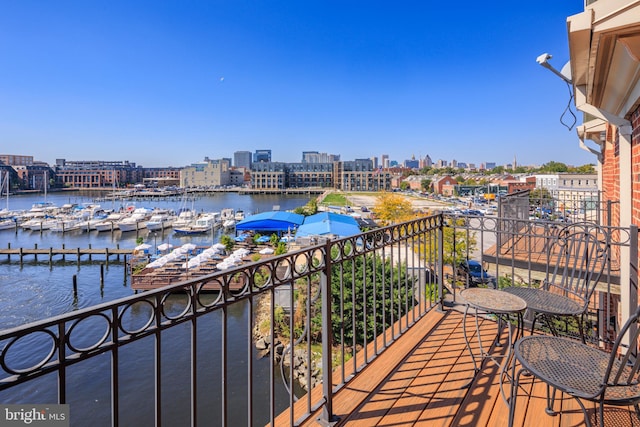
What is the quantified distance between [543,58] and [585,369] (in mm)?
3894

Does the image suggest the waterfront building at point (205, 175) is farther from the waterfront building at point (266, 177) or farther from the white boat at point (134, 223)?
the white boat at point (134, 223)

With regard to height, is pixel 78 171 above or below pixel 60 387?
above

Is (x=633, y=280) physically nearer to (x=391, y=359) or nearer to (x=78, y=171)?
(x=391, y=359)

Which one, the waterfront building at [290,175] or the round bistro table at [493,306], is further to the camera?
the waterfront building at [290,175]

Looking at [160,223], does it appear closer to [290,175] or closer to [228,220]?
[228,220]

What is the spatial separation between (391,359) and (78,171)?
136479mm

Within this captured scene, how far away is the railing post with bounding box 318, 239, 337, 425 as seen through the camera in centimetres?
212

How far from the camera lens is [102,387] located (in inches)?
425

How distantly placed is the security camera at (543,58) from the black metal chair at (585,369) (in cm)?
363

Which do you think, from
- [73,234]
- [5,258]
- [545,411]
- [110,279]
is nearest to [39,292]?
[110,279]

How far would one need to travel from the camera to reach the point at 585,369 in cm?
159

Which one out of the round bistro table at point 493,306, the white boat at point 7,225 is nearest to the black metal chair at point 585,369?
the round bistro table at point 493,306

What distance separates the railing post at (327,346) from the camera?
2.12 meters

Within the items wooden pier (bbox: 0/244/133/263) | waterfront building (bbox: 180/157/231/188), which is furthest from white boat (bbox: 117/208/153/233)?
waterfront building (bbox: 180/157/231/188)
